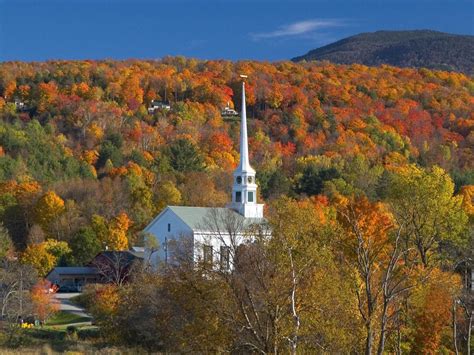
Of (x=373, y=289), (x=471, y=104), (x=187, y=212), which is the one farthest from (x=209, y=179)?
(x=471, y=104)

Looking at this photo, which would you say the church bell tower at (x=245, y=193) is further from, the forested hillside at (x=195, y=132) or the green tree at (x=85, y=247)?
the forested hillside at (x=195, y=132)

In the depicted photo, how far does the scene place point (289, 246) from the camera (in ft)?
84.1

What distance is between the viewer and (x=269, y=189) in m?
80.9

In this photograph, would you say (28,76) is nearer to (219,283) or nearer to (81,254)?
(81,254)

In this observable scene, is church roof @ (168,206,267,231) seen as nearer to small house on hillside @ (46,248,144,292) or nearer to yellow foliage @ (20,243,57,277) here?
small house on hillside @ (46,248,144,292)

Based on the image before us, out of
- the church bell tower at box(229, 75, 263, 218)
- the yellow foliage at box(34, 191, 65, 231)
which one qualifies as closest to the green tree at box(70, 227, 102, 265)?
the yellow foliage at box(34, 191, 65, 231)

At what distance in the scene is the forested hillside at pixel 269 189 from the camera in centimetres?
2625

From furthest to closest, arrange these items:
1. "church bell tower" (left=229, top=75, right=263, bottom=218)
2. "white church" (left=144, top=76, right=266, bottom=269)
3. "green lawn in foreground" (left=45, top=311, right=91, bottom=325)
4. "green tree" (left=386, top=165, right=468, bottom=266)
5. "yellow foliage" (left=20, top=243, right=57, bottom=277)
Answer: "yellow foliage" (left=20, top=243, right=57, bottom=277) → "church bell tower" (left=229, top=75, right=263, bottom=218) → "white church" (left=144, top=76, right=266, bottom=269) → "green lawn in foreground" (left=45, top=311, right=91, bottom=325) → "green tree" (left=386, top=165, right=468, bottom=266)

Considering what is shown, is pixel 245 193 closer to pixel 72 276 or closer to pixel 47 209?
pixel 72 276

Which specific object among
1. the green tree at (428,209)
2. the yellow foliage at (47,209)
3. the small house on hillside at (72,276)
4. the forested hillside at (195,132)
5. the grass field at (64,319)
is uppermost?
the forested hillside at (195,132)

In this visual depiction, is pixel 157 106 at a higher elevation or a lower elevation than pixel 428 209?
higher

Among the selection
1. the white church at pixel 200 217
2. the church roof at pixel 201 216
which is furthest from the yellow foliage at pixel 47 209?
the church roof at pixel 201 216

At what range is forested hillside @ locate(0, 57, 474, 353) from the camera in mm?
26250

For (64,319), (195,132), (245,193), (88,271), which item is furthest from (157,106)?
(64,319)
